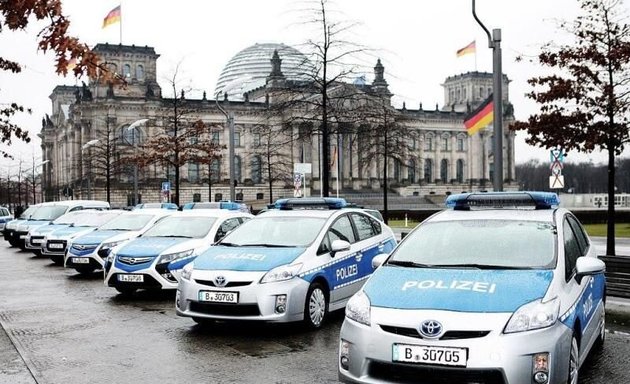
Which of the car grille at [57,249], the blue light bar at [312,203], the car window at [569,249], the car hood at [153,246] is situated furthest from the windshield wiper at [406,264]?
the car grille at [57,249]

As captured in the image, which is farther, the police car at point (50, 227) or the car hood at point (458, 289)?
the police car at point (50, 227)

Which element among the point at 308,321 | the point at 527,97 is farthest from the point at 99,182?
the point at 308,321

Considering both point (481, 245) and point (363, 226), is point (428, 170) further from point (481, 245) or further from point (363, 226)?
point (481, 245)

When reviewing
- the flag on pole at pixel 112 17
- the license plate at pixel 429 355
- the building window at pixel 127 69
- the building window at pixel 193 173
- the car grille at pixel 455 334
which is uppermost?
the building window at pixel 127 69

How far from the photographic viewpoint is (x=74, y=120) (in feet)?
334

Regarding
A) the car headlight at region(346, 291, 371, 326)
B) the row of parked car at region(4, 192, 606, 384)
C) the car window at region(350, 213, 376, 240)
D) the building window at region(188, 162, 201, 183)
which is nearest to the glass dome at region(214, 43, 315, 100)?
the building window at region(188, 162, 201, 183)

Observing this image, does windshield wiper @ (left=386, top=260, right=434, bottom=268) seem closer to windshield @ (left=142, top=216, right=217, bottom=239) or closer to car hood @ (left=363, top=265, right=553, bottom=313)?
car hood @ (left=363, top=265, right=553, bottom=313)

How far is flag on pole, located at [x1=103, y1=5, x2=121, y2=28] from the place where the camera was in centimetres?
4764

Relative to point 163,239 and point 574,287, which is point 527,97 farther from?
point 574,287

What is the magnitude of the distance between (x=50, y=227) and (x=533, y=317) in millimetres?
21976

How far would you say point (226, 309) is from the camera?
9.38 metres

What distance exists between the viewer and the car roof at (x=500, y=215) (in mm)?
7625

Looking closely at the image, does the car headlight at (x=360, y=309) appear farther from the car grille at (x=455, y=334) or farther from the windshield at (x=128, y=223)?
the windshield at (x=128, y=223)

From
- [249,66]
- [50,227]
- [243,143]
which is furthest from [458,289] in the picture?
[249,66]
